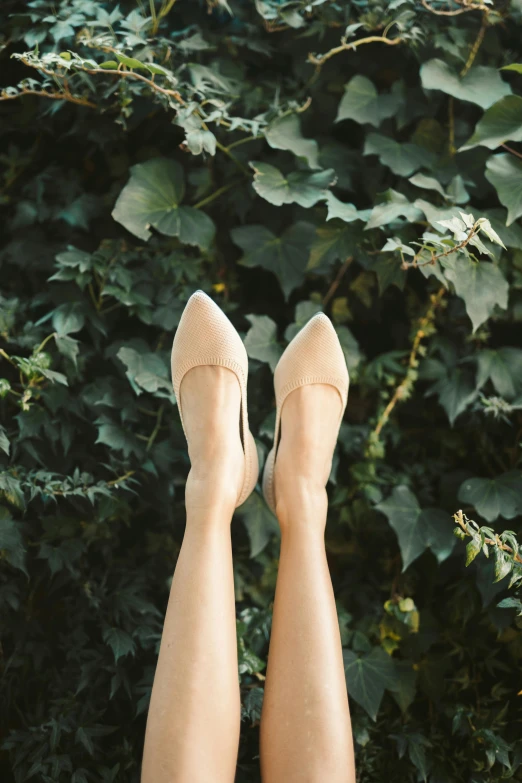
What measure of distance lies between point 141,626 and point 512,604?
65cm

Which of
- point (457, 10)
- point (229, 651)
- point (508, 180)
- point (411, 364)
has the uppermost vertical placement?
point (457, 10)

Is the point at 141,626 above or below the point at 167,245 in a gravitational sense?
below

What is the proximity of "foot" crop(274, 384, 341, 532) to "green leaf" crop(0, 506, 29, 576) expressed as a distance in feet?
1.51

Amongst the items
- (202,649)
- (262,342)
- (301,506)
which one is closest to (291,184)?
(262,342)

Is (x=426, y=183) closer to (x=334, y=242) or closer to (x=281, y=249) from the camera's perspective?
(x=334, y=242)

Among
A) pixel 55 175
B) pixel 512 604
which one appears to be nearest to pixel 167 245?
pixel 55 175

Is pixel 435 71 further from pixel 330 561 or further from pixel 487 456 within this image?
pixel 330 561

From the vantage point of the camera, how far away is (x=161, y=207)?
1304mm

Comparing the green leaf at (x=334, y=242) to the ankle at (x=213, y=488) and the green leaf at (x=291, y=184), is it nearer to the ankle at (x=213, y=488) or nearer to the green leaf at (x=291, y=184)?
the green leaf at (x=291, y=184)

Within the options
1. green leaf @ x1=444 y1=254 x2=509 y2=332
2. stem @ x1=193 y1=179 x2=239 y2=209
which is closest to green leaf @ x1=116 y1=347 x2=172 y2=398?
stem @ x1=193 y1=179 x2=239 y2=209

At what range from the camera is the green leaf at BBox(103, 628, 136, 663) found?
1.07m

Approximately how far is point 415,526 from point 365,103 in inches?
35.8

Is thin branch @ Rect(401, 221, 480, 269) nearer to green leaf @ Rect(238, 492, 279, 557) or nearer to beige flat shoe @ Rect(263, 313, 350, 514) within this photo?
beige flat shoe @ Rect(263, 313, 350, 514)

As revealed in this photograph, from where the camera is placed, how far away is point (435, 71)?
4.29 ft
